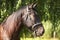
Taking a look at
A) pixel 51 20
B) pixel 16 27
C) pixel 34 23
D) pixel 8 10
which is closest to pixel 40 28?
pixel 34 23

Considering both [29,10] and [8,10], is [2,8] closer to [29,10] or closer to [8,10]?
[8,10]

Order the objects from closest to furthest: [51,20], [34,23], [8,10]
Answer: [34,23]
[8,10]
[51,20]

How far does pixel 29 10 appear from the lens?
5379 mm

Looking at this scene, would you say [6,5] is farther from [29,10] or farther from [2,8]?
[29,10]

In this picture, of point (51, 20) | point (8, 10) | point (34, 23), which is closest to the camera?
point (34, 23)

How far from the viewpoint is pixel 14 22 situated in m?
5.43

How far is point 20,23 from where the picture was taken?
5.43m

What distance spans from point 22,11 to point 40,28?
20.6 inches

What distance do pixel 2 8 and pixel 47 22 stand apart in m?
3.38

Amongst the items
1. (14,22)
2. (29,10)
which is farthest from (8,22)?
(29,10)

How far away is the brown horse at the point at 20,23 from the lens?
5.35 meters

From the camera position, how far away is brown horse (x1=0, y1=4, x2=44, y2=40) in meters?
5.35

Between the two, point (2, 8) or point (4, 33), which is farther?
point (2, 8)

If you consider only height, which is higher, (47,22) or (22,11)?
(22,11)
